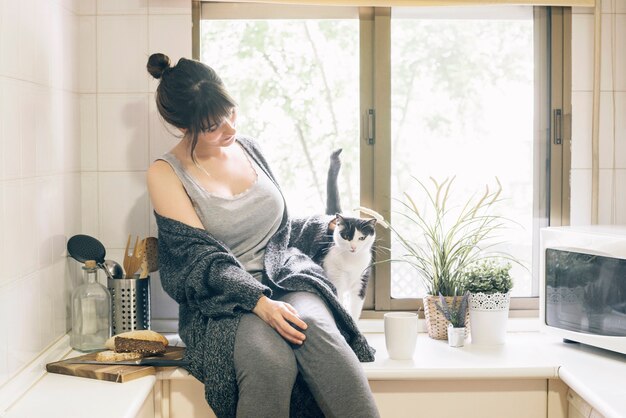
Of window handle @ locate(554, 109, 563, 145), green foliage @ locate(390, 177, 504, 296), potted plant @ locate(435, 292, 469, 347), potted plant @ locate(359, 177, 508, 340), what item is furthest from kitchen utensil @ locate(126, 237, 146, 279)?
window handle @ locate(554, 109, 563, 145)

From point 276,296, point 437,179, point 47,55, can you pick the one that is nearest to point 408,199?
point 437,179

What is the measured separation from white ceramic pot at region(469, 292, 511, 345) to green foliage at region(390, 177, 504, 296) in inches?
3.4

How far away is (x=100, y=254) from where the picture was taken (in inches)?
84.9

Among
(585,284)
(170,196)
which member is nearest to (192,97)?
(170,196)

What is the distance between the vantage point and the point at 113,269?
2.20m

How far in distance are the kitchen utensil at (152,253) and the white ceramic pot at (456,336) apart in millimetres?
862

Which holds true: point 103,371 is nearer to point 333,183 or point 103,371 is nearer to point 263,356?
point 263,356

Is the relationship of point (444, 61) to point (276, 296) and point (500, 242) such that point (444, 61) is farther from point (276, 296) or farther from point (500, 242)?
point (276, 296)

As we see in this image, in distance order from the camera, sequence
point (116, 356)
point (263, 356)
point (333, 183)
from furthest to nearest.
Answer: point (333, 183) → point (116, 356) → point (263, 356)

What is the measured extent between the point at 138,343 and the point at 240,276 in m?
0.33

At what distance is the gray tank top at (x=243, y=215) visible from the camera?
80.9 inches

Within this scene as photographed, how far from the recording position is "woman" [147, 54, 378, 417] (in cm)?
177

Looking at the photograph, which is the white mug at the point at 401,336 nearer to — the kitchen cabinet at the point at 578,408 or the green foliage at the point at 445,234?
the green foliage at the point at 445,234

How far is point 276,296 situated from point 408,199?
0.55m
